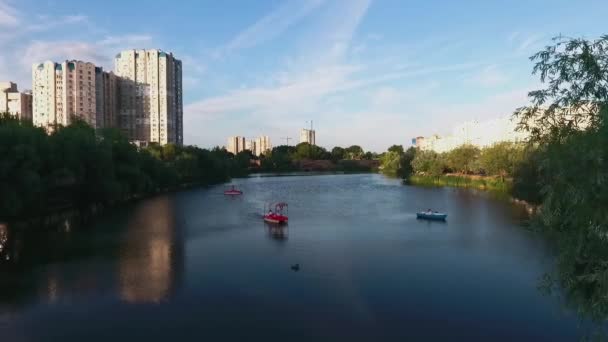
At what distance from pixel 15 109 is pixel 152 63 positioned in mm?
14561

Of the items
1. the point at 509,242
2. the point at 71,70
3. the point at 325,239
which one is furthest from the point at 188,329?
the point at 71,70

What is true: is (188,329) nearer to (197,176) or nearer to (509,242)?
(509,242)

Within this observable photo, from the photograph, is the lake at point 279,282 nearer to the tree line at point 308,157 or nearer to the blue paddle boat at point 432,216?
the blue paddle boat at point 432,216

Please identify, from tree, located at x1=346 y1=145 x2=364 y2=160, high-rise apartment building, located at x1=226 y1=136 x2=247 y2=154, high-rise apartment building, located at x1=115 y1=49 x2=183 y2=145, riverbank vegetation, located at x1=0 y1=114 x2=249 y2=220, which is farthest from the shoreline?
high-rise apartment building, located at x1=226 y1=136 x2=247 y2=154

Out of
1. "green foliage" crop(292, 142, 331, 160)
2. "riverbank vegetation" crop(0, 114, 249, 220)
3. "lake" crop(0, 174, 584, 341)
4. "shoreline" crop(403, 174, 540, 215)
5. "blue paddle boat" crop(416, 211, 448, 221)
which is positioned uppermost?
"green foliage" crop(292, 142, 331, 160)

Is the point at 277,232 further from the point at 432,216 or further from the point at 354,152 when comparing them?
the point at 354,152

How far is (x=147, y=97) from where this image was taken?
53719mm

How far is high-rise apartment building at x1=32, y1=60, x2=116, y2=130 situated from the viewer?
153ft

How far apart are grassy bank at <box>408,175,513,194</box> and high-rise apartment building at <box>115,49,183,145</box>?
27.8 metres

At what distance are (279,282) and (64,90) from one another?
43118mm

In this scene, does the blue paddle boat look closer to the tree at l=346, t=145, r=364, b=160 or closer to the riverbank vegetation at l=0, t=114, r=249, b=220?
the riverbank vegetation at l=0, t=114, r=249, b=220

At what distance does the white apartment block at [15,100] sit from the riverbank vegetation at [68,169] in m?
22.9

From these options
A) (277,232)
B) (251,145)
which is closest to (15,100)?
(277,232)

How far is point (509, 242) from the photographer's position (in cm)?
1515
